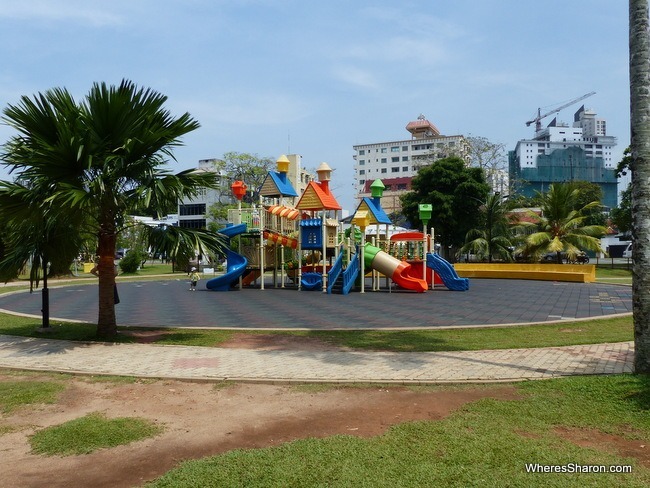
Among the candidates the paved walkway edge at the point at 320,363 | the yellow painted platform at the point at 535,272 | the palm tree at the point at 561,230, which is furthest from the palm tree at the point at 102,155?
the palm tree at the point at 561,230

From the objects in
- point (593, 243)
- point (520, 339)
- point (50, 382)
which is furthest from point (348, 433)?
point (593, 243)

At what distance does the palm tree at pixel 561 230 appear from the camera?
34.9 m

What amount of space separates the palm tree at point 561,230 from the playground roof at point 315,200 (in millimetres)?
16776

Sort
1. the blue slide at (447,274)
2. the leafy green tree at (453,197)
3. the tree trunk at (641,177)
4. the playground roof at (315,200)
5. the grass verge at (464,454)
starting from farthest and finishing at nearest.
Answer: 1. the leafy green tree at (453,197)
2. the playground roof at (315,200)
3. the blue slide at (447,274)
4. the tree trunk at (641,177)
5. the grass verge at (464,454)

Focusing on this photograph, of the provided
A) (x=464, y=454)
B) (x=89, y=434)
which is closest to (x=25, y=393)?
(x=89, y=434)

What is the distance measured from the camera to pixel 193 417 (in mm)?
5738

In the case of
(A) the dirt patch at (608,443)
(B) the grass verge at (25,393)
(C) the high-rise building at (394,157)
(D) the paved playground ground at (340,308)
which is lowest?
(D) the paved playground ground at (340,308)

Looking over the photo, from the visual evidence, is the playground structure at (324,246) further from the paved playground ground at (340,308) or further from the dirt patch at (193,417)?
the dirt patch at (193,417)

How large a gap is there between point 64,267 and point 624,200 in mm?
46355

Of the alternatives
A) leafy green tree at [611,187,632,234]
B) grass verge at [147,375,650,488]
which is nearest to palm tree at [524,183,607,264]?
leafy green tree at [611,187,632,234]

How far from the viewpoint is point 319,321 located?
13906 millimetres

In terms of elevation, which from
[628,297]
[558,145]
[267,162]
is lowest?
[628,297]

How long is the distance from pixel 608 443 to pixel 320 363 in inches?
→ 176

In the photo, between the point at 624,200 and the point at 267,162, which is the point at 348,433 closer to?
the point at 624,200
